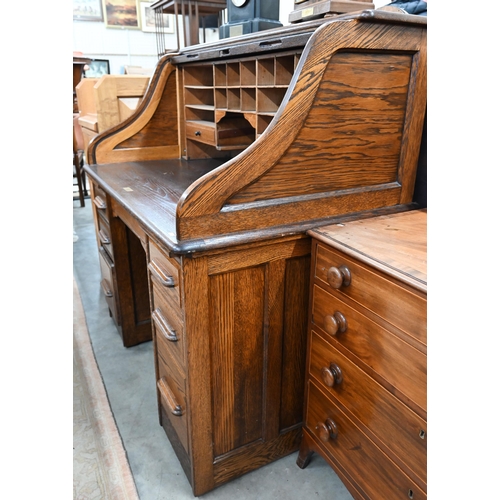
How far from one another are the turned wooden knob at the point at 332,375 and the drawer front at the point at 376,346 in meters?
0.08

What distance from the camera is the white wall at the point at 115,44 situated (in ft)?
21.9

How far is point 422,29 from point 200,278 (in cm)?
97

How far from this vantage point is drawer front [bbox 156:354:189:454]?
144 centimetres

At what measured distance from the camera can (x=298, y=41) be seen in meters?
1.29

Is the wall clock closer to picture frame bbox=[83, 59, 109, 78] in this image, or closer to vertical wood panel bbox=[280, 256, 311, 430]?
vertical wood panel bbox=[280, 256, 311, 430]

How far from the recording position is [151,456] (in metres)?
1.67

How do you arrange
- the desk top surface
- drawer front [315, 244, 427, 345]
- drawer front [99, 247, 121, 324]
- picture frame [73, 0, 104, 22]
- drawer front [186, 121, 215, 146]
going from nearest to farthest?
1. drawer front [315, 244, 427, 345]
2. the desk top surface
3. drawer front [186, 121, 215, 146]
4. drawer front [99, 247, 121, 324]
5. picture frame [73, 0, 104, 22]

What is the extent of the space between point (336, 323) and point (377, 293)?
198 mm

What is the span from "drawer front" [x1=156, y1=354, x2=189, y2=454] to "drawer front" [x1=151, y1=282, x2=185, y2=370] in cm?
5

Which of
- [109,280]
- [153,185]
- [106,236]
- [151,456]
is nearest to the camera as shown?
[151,456]

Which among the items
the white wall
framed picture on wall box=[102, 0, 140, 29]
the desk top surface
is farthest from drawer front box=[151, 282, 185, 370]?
framed picture on wall box=[102, 0, 140, 29]

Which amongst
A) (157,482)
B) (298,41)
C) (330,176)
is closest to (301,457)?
(157,482)

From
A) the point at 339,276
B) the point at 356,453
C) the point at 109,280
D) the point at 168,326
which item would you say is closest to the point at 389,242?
the point at 339,276

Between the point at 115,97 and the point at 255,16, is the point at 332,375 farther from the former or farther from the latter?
the point at 115,97
